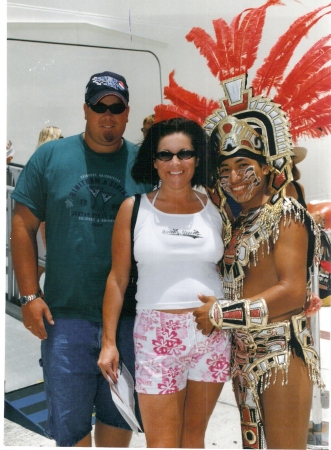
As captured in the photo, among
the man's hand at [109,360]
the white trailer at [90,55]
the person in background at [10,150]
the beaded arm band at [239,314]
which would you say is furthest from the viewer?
the person in background at [10,150]

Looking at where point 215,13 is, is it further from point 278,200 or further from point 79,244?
point 79,244

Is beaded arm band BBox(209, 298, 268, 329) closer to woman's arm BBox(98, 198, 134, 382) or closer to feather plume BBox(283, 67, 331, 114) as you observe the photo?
woman's arm BBox(98, 198, 134, 382)

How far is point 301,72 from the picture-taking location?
2.29 metres

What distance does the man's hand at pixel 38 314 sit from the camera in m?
2.50

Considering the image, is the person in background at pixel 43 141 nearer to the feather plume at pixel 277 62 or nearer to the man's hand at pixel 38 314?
the man's hand at pixel 38 314

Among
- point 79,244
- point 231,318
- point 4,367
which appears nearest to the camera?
point 231,318

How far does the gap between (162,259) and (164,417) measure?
73 cm

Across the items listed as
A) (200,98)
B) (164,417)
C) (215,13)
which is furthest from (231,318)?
(215,13)

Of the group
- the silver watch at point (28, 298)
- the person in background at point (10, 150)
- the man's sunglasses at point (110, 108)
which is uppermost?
the man's sunglasses at point (110, 108)

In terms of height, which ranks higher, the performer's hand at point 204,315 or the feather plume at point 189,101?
the feather plume at point 189,101

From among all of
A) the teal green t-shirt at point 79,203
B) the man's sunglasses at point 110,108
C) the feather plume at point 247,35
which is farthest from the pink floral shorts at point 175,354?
Result: the feather plume at point 247,35

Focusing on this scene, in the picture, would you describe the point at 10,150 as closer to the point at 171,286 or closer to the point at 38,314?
the point at 38,314

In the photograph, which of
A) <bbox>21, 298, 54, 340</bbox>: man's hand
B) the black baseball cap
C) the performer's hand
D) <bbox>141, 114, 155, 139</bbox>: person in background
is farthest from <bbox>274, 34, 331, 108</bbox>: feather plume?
<bbox>21, 298, 54, 340</bbox>: man's hand

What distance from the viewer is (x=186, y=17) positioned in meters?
→ 2.47
